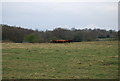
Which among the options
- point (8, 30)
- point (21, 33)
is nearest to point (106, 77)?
point (8, 30)

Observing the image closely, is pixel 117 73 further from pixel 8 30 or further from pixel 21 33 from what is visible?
pixel 21 33

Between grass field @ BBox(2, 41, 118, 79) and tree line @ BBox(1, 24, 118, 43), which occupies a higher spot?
tree line @ BBox(1, 24, 118, 43)

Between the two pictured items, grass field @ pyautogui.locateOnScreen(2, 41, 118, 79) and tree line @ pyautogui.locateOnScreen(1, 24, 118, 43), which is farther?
tree line @ pyautogui.locateOnScreen(1, 24, 118, 43)

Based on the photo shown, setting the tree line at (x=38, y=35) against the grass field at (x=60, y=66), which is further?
the tree line at (x=38, y=35)

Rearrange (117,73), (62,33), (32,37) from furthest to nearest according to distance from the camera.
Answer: (62,33)
(32,37)
(117,73)

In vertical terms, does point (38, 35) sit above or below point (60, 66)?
above

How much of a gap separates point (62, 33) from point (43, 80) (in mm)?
45862

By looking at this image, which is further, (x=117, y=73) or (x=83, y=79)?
(x=117, y=73)

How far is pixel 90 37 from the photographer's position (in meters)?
51.8

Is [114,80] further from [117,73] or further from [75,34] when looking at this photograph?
[75,34]

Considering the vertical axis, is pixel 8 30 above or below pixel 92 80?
above

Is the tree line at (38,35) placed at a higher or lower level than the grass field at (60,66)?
higher

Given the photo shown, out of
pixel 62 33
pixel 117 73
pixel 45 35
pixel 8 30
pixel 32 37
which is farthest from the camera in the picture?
pixel 62 33

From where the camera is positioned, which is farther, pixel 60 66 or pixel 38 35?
pixel 38 35
